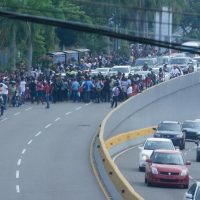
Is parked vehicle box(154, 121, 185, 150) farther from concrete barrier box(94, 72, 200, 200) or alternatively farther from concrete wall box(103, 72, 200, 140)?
concrete wall box(103, 72, 200, 140)

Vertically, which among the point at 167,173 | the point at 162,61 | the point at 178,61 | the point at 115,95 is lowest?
the point at 162,61

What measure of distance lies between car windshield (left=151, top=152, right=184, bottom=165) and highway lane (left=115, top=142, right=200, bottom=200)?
2.81ft

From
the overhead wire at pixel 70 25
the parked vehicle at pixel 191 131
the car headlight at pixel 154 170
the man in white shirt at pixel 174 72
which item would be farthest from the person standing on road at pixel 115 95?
the overhead wire at pixel 70 25

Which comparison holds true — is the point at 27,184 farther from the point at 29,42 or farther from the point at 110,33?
the point at 29,42

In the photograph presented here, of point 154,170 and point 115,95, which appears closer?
point 154,170

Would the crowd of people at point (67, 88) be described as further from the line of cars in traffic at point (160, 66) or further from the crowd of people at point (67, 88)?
the line of cars in traffic at point (160, 66)

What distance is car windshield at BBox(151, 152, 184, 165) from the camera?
34906 millimetres

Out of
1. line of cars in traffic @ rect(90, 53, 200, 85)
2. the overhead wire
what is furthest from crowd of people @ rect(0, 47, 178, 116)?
the overhead wire

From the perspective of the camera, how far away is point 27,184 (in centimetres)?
3012

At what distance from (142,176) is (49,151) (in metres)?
3.30

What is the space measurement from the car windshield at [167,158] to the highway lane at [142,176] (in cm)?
86

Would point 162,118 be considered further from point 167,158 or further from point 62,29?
point 62,29

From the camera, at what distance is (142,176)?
37.6m

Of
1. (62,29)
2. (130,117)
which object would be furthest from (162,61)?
(130,117)
